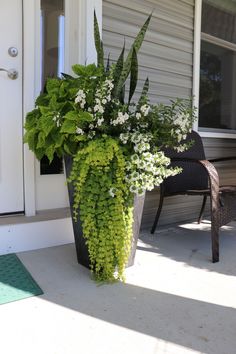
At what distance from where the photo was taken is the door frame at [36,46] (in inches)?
88.9

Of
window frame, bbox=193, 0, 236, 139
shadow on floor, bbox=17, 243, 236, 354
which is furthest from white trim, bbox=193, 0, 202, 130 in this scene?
shadow on floor, bbox=17, 243, 236, 354

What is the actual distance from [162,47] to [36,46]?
1.17 m

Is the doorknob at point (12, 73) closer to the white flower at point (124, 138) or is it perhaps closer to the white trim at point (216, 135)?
the white flower at point (124, 138)

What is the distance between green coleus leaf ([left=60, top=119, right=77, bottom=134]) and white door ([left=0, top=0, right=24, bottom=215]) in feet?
2.23

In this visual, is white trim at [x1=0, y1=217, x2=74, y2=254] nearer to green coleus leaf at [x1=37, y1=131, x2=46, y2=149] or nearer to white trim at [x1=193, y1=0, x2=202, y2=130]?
green coleus leaf at [x1=37, y1=131, x2=46, y2=149]

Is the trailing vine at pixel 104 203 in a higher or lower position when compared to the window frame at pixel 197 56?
lower

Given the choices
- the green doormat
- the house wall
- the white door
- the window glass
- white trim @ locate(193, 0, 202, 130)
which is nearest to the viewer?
the green doormat

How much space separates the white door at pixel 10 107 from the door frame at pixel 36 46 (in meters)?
0.04

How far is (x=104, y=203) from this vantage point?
5.69 ft

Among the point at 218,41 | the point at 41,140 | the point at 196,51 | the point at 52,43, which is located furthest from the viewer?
the point at 218,41

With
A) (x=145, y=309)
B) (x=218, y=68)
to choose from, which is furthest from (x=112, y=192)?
(x=218, y=68)

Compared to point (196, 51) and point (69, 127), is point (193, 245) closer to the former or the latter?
point (69, 127)

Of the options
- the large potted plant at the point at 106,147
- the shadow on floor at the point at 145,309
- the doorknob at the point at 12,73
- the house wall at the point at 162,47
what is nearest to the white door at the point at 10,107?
the doorknob at the point at 12,73

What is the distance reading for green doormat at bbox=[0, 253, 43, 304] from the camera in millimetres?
1620
